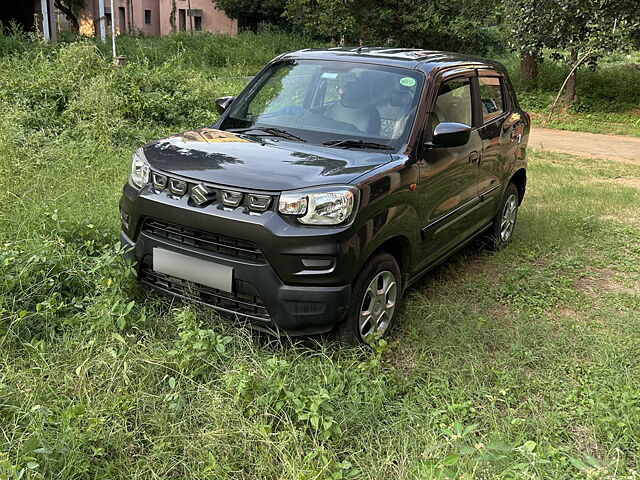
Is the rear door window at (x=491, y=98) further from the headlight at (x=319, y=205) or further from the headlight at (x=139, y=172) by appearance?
the headlight at (x=139, y=172)

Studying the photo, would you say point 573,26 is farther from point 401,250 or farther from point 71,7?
point 71,7

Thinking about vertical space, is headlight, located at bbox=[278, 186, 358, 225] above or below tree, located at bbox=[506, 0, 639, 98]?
below

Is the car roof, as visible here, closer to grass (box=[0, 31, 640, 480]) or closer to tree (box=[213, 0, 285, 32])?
grass (box=[0, 31, 640, 480])

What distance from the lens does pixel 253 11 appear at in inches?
1438

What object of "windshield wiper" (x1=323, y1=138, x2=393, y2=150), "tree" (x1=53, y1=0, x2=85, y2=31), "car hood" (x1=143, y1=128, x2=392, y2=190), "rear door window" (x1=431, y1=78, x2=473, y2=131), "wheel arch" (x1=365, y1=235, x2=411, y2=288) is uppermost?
"tree" (x1=53, y1=0, x2=85, y2=31)

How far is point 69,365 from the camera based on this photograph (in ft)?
10.1

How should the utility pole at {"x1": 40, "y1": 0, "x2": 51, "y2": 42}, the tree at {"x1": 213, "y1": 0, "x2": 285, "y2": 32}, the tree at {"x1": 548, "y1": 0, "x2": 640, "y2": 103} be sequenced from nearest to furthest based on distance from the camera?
the tree at {"x1": 548, "y1": 0, "x2": 640, "y2": 103} → the utility pole at {"x1": 40, "y1": 0, "x2": 51, "y2": 42} → the tree at {"x1": 213, "y1": 0, "x2": 285, "y2": 32}

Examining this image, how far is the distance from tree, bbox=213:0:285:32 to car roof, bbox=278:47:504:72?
31981mm

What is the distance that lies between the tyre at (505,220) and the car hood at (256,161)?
93.8 inches

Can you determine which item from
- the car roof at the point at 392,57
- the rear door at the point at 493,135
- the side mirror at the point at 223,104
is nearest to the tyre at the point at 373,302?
the car roof at the point at 392,57

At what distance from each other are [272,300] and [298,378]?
0.42m

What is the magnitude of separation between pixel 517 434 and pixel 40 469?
83.0 inches

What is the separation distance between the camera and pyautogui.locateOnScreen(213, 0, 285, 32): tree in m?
35.5

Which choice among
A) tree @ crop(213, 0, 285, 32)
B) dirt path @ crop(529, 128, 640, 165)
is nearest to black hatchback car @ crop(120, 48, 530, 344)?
dirt path @ crop(529, 128, 640, 165)
